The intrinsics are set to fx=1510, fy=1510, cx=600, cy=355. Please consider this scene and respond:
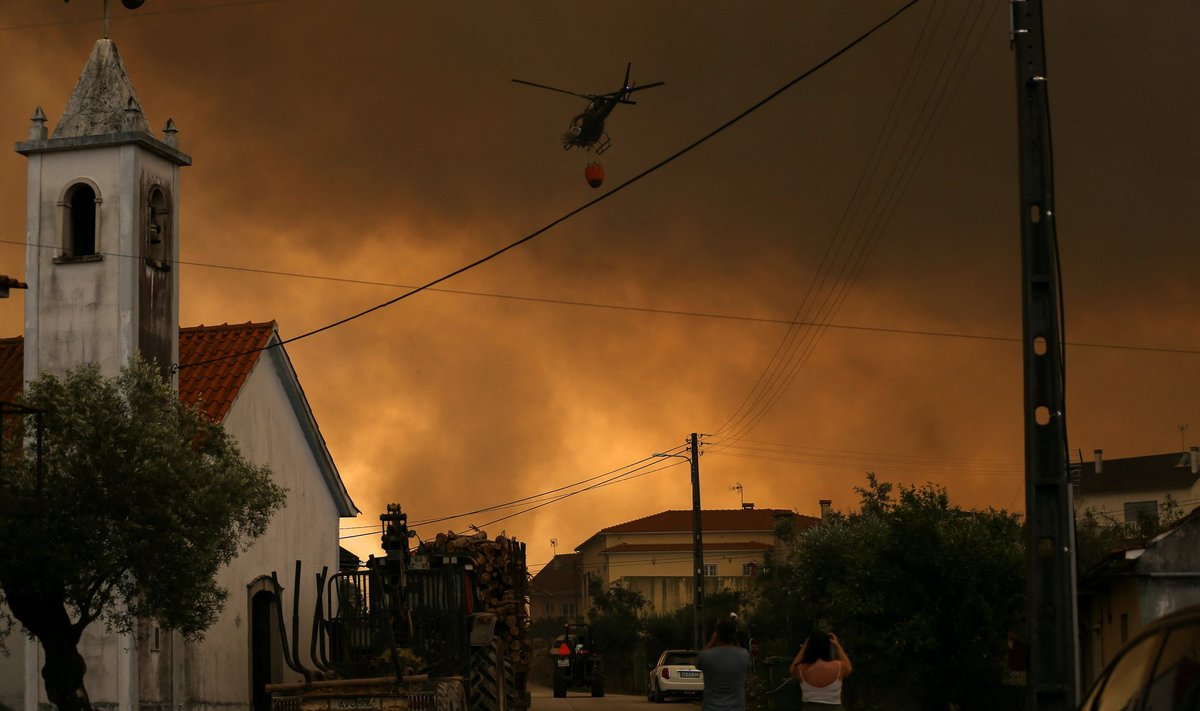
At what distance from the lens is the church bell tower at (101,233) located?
2923 cm

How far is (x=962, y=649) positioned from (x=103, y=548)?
648 inches

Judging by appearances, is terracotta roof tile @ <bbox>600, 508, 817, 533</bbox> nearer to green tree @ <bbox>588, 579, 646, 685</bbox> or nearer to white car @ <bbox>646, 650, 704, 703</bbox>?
green tree @ <bbox>588, 579, 646, 685</bbox>

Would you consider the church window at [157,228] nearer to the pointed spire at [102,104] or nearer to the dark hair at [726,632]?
the pointed spire at [102,104]

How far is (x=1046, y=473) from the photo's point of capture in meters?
13.6

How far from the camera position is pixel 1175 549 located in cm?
2561

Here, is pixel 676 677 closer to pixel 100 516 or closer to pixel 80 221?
pixel 80 221

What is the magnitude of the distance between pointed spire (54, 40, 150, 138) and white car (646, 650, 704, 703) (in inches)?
864

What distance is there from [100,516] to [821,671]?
1136 centimetres

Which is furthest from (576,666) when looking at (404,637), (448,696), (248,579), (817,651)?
(817,651)

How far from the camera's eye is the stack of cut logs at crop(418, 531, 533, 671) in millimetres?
28047

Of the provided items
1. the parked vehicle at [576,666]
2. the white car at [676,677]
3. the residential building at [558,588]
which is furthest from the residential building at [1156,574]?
the residential building at [558,588]

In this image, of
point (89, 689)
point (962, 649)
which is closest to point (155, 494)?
point (89, 689)

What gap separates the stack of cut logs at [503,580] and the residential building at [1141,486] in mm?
69315

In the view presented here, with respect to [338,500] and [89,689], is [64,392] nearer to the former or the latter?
[89,689]
